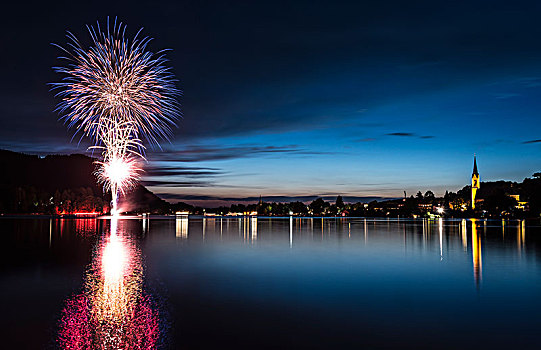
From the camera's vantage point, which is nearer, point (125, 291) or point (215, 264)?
point (125, 291)

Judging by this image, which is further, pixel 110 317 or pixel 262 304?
pixel 262 304

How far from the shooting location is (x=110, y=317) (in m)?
14.5

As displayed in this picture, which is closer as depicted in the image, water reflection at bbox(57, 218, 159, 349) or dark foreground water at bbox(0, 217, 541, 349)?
water reflection at bbox(57, 218, 159, 349)

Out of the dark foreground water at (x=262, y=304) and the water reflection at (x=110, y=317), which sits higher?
the water reflection at (x=110, y=317)

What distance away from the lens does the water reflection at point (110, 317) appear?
12055 mm

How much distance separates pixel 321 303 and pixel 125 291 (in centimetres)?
838

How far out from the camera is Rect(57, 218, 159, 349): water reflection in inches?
475

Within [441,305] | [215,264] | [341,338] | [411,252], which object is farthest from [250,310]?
[411,252]

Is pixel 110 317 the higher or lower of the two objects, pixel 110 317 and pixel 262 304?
the higher

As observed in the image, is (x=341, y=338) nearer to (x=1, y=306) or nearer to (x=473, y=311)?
(x=473, y=311)

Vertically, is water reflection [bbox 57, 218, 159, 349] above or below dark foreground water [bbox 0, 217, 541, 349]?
above

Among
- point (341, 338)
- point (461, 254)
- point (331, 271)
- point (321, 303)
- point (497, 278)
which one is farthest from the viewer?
point (461, 254)

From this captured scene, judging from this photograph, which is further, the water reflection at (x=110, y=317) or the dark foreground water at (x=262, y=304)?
the dark foreground water at (x=262, y=304)

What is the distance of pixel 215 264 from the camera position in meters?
31.2
